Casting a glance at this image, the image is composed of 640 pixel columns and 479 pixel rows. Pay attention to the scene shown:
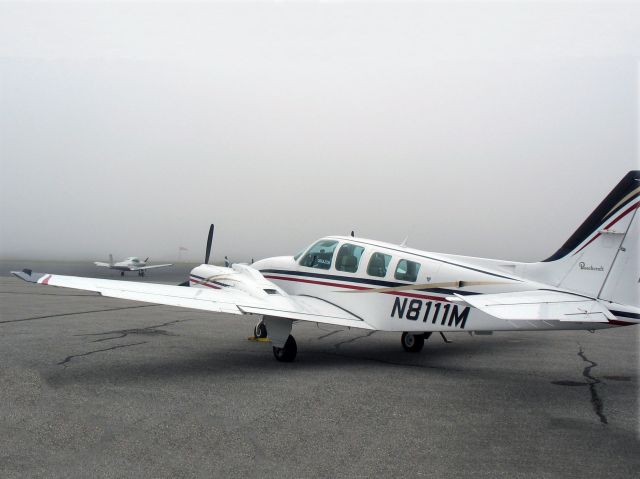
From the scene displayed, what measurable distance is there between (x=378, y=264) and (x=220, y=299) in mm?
3273

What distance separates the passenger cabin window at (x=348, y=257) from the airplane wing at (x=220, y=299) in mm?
870

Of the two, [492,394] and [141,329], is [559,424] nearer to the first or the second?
[492,394]

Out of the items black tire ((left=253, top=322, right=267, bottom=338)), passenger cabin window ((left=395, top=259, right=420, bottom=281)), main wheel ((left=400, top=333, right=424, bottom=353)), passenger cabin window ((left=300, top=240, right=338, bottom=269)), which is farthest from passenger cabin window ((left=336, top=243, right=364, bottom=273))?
black tire ((left=253, top=322, right=267, bottom=338))

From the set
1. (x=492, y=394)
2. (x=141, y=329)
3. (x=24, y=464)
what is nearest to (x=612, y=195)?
(x=492, y=394)

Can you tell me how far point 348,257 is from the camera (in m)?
12.5

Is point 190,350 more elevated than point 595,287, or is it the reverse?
→ point 595,287

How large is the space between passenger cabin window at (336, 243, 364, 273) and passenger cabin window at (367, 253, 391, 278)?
1.18ft

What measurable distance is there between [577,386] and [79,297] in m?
24.0

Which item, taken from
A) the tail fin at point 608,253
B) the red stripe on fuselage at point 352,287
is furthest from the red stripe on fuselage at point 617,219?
the red stripe on fuselage at point 352,287

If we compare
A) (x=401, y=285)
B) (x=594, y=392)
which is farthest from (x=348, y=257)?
(x=594, y=392)

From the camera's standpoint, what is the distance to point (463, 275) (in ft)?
35.6

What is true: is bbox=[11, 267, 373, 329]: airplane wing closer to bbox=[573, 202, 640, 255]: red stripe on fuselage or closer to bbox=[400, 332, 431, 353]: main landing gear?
bbox=[400, 332, 431, 353]: main landing gear

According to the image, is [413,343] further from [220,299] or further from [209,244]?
[209,244]

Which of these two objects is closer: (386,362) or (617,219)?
(617,219)
